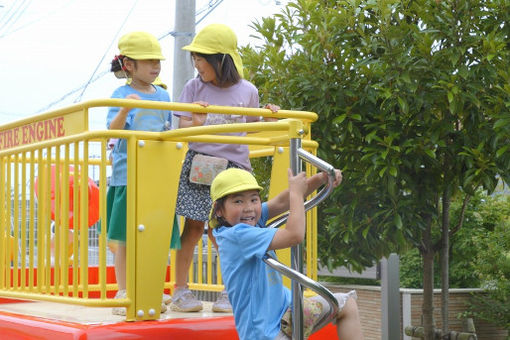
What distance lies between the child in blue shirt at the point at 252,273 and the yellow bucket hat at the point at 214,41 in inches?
41.7

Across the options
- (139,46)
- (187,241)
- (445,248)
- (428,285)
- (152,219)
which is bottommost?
(428,285)

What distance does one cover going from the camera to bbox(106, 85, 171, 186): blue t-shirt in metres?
4.35

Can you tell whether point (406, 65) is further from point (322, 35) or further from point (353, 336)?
point (353, 336)

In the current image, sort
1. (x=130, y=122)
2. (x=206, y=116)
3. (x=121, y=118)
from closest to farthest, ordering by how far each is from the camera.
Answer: (x=121, y=118)
(x=206, y=116)
(x=130, y=122)

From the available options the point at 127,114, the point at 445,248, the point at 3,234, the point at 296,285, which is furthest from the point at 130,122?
the point at 445,248

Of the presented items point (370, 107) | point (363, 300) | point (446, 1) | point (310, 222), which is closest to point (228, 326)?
point (310, 222)

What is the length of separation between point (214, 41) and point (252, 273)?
146 cm

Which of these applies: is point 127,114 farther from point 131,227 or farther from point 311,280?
point 311,280

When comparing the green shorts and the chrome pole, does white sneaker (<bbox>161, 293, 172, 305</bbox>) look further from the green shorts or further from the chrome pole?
the chrome pole

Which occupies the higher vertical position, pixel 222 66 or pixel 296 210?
pixel 222 66

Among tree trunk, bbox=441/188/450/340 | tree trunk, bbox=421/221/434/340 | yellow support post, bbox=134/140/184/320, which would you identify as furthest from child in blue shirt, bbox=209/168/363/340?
tree trunk, bbox=421/221/434/340

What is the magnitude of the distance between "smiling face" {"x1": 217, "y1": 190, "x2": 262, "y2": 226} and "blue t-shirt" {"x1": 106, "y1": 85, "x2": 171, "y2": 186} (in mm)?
884

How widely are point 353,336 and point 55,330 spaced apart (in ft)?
4.50

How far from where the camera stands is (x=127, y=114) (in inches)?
167
